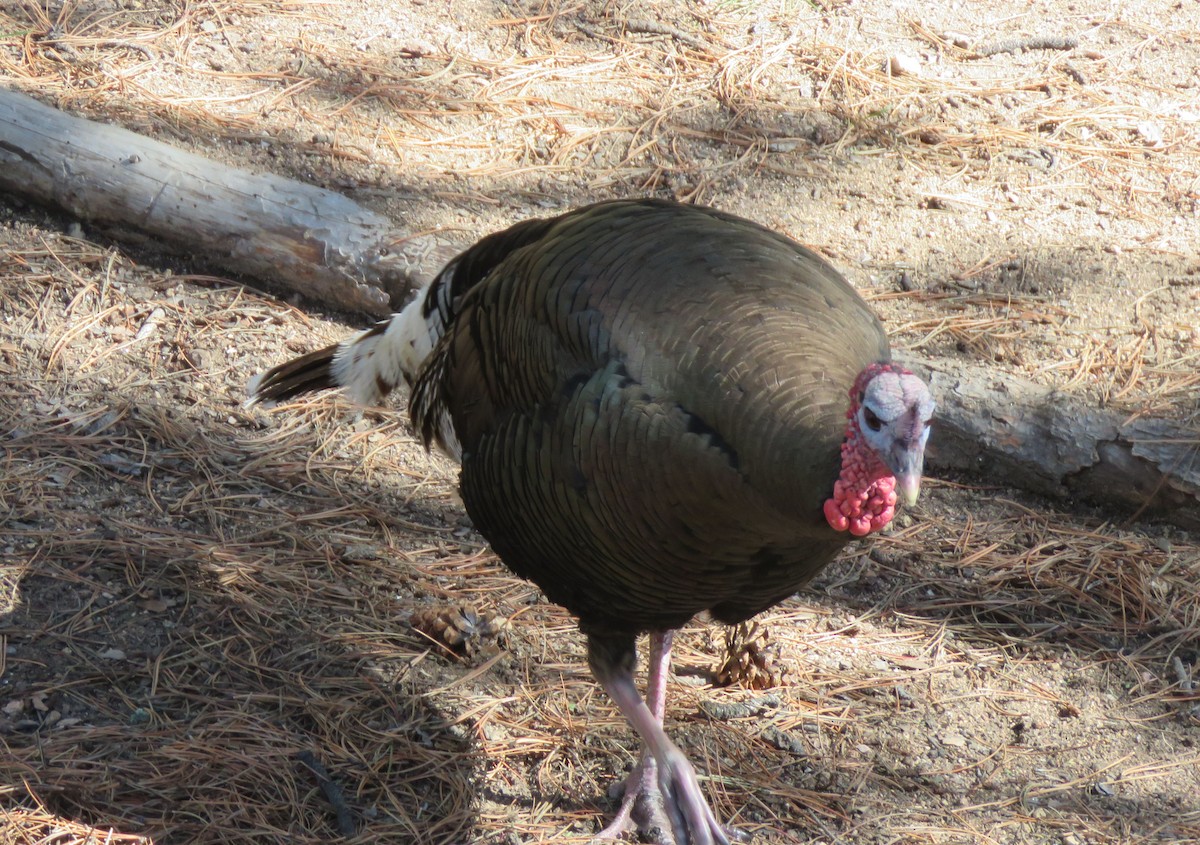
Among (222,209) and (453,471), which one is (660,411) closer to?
(453,471)

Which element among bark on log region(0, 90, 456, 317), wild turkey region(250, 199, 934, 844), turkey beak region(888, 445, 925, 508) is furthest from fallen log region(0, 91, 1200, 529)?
turkey beak region(888, 445, 925, 508)

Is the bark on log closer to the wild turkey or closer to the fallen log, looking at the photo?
the fallen log

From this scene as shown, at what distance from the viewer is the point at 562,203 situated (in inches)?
189

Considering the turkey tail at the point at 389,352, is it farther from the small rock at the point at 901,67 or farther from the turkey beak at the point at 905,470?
the small rock at the point at 901,67

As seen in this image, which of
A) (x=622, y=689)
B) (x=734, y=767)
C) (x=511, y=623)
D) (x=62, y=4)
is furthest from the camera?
(x=62, y=4)

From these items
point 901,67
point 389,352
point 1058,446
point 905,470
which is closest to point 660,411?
point 905,470

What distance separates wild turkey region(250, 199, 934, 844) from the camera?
87.7 inches

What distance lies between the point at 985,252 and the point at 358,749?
124 inches

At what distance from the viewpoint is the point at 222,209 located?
4.30 meters

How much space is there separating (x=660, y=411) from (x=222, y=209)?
2551 millimetres

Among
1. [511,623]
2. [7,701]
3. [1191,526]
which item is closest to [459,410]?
[511,623]

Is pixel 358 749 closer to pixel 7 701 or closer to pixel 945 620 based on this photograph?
pixel 7 701

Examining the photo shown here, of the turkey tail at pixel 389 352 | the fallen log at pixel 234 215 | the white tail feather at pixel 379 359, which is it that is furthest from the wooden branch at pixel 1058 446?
the white tail feather at pixel 379 359

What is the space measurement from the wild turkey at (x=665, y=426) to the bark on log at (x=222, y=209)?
1185mm
